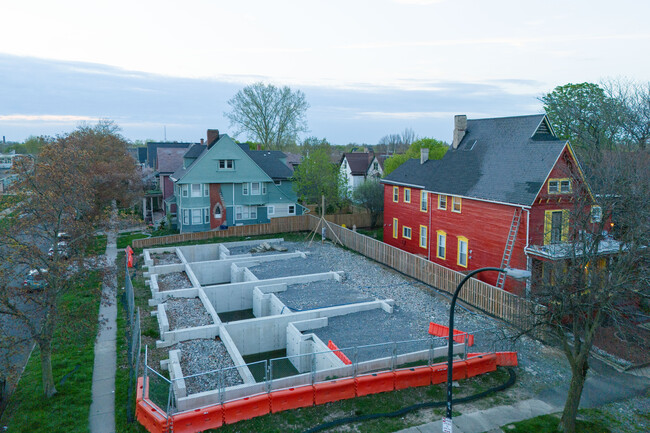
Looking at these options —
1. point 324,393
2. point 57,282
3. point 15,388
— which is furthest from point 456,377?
point 15,388

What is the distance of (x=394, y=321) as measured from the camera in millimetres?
22625

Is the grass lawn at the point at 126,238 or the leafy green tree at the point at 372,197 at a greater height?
the leafy green tree at the point at 372,197

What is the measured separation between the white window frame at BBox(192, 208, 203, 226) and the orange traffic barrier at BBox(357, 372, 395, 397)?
1242 inches

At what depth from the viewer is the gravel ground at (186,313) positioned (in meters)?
22.4

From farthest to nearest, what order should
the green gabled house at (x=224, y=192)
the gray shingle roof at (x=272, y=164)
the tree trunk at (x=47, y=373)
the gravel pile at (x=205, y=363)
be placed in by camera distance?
the gray shingle roof at (x=272, y=164) → the green gabled house at (x=224, y=192) → the gravel pile at (x=205, y=363) → the tree trunk at (x=47, y=373)

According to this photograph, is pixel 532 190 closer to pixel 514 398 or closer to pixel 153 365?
pixel 514 398

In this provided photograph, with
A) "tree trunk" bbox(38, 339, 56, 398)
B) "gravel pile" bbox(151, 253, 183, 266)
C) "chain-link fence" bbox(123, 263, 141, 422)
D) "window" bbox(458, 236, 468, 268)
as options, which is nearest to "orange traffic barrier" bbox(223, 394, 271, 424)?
"chain-link fence" bbox(123, 263, 141, 422)

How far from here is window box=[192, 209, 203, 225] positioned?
143ft

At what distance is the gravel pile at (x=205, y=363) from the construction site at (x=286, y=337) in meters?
0.04

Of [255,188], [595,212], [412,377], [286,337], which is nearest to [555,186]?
[595,212]

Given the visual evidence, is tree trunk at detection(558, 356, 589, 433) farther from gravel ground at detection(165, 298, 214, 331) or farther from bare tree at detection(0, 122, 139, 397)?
bare tree at detection(0, 122, 139, 397)

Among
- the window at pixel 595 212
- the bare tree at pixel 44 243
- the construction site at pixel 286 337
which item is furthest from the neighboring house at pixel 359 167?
the bare tree at pixel 44 243

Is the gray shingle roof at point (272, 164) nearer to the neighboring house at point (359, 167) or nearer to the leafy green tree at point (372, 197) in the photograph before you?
the leafy green tree at point (372, 197)

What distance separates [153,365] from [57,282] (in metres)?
5.00
